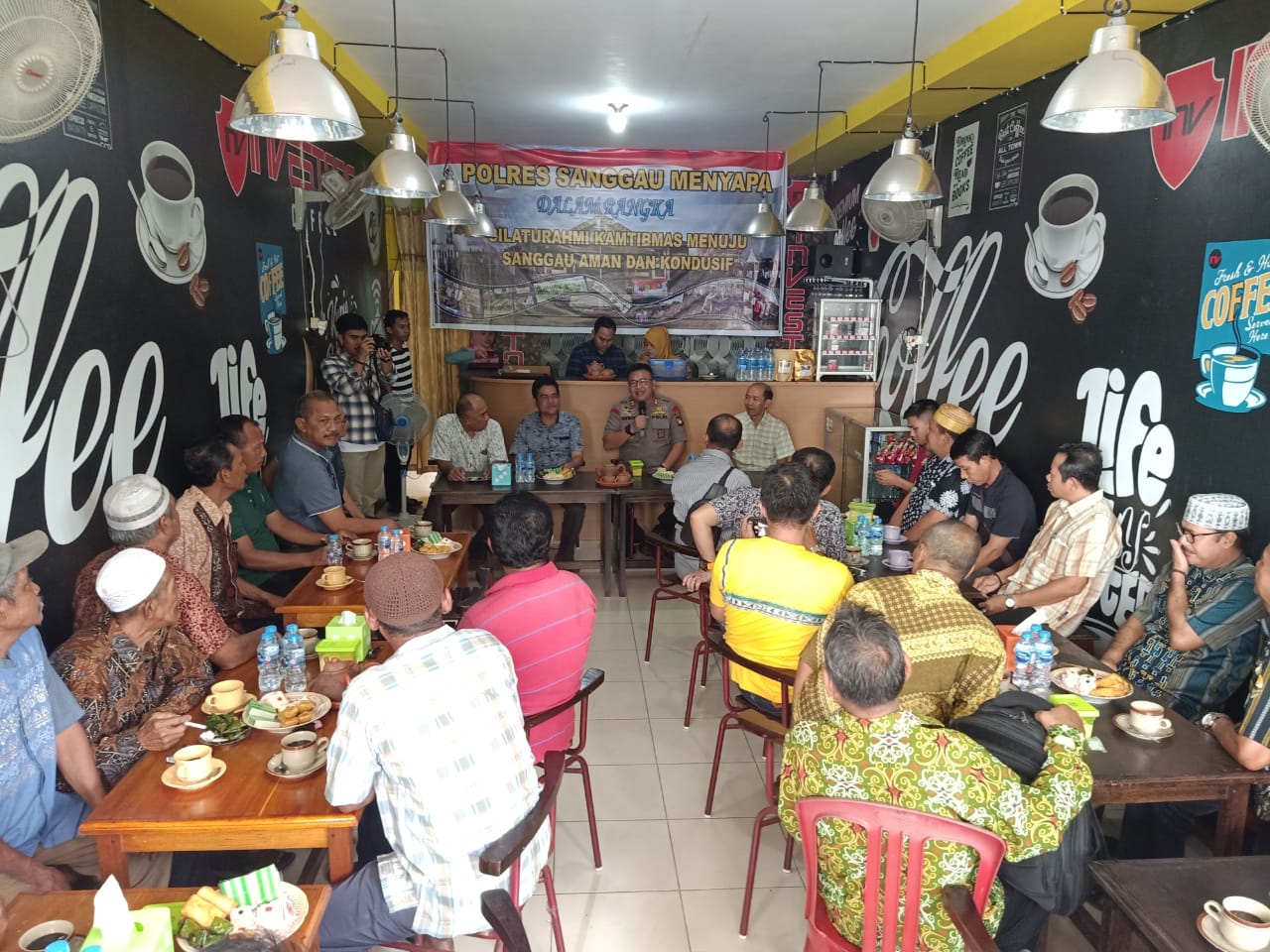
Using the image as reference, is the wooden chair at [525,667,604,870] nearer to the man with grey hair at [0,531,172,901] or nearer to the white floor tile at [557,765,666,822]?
the white floor tile at [557,765,666,822]

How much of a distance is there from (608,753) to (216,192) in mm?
3450

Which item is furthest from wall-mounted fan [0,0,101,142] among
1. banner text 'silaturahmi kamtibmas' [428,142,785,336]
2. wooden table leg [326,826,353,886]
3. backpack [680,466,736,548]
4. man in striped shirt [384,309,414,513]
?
banner text 'silaturahmi kamtibmas' [428,142,785,336]

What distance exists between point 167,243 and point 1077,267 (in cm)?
446

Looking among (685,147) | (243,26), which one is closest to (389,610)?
(243,26)

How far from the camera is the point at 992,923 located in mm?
2020

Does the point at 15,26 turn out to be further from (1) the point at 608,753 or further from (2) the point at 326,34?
(1) the point at 608,753

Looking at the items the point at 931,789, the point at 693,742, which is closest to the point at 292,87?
the point at 931,789

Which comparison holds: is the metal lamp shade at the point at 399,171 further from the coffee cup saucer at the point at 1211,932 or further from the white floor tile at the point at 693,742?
the coffee cup saucer at the point at 1211,932

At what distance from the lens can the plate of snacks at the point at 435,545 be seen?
157 inches

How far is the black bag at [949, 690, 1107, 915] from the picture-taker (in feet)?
6.51

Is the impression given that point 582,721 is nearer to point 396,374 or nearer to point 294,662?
point 294,662

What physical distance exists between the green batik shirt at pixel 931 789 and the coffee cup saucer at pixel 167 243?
344cm

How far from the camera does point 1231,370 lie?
134 inches

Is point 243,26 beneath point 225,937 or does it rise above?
above
